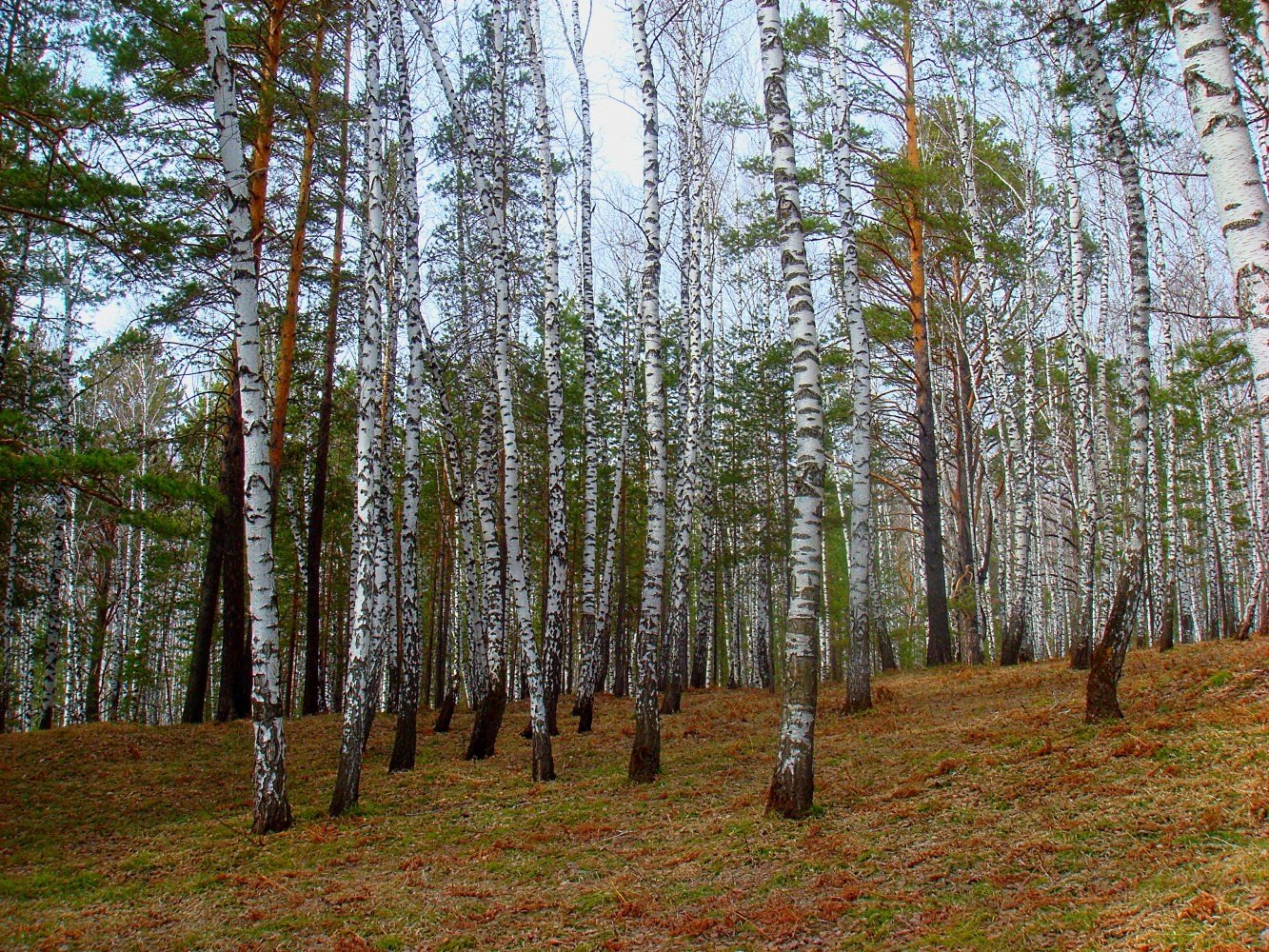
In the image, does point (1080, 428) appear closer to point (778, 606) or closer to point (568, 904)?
point (568, 904)

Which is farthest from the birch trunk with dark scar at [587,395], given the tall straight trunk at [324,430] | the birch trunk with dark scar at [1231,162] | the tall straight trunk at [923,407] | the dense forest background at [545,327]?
the birch trunk with dark scar at [1231,162]

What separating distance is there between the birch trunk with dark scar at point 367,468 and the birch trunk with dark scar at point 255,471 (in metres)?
0.70

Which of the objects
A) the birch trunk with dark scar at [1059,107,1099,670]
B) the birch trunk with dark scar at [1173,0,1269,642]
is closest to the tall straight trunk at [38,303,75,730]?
the birch trunk with dark scar at [1173,0,1269,642]

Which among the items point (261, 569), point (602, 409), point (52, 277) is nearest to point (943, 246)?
point (602, 409)

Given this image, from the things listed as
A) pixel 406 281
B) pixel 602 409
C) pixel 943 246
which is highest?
pixel 943 246

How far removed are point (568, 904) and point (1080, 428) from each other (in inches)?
447

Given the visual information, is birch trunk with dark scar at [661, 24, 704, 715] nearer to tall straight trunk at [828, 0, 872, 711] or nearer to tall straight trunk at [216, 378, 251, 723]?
tall straight trunk at [828, 0, 872, 711]

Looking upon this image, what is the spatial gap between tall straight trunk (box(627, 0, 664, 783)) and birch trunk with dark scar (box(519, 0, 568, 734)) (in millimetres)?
1819

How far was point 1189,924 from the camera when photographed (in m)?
3.69

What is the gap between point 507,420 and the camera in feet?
33.5

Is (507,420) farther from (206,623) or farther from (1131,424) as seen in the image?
(206,623)

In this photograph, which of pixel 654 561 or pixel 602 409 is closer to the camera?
pixel 654 561

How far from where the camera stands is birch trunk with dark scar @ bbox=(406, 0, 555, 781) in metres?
9.59

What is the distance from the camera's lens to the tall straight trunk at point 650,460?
892cm
